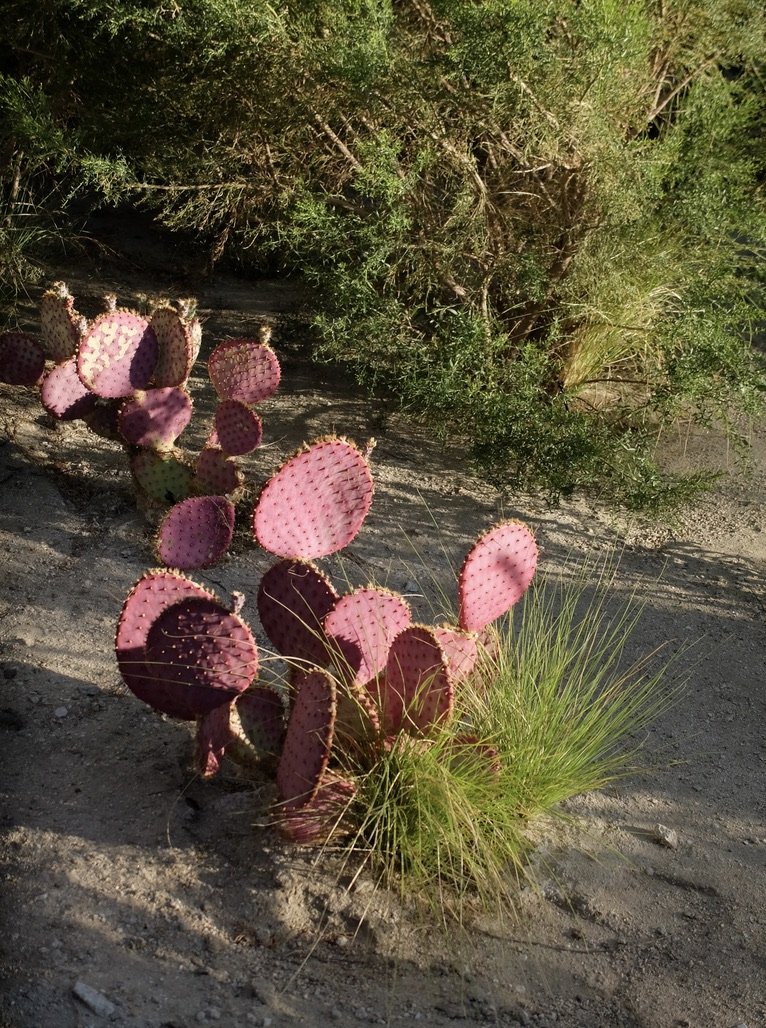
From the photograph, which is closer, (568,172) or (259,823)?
(259,823)

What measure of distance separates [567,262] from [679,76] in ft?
3.77

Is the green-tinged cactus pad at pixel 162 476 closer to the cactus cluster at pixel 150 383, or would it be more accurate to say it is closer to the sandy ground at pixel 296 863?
the cactus cluster at pixel 150 383

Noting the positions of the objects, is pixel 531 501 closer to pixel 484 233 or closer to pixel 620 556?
pixel 620 556

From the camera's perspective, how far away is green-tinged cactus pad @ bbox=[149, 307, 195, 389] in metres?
3.75

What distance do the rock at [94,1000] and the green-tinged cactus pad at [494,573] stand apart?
120 centimetres

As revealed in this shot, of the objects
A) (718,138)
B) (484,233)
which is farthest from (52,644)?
(718,138)

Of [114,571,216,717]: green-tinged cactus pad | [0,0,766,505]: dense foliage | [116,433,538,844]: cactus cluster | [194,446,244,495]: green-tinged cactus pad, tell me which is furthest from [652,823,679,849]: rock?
[194,446,244,495]: green-tinged cactus pad

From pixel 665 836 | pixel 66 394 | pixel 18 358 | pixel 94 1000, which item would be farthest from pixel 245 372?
pixel 94 1000

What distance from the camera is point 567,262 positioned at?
15.2ft

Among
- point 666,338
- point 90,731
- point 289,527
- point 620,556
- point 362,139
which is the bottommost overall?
point 90,731

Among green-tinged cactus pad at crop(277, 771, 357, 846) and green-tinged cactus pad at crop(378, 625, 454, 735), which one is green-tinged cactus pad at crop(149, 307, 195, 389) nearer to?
green-tinged cactus pad at crop(378, 625, 454, 735)

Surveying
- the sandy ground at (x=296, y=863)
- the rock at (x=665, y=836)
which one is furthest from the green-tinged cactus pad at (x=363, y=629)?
the rock at (x=665, y=836)

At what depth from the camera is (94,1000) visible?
225 cm

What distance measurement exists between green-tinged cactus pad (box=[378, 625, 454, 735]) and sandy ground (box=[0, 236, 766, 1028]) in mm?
376
